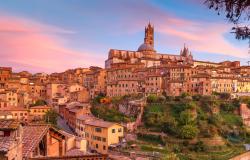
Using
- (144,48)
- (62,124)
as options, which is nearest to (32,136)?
(62,124)

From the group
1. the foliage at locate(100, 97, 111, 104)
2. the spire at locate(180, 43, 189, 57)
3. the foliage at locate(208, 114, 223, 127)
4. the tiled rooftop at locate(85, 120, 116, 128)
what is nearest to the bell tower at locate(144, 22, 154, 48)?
the spire at locate(180, 43, 189, 57)

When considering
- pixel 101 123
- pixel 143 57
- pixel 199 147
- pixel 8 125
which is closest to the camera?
pixel 8 125

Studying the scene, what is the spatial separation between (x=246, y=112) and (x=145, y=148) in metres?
19.2

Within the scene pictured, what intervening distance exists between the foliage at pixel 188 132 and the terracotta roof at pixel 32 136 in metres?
33.6

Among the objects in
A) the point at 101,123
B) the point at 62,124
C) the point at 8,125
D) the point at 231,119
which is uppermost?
the point at 8,125

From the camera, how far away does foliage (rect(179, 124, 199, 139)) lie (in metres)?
42.0

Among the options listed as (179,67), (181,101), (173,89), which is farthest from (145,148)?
(179,67)

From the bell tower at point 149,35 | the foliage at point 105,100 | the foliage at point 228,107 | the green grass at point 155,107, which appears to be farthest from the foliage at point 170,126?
the bell tower at point 149,35

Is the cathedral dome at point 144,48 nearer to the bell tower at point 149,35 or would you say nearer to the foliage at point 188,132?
the bell tower at point 149,35

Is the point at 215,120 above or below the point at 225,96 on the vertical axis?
below

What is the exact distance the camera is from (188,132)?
42062 millimetres

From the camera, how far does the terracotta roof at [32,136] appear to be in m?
9.04

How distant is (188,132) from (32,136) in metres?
34.1

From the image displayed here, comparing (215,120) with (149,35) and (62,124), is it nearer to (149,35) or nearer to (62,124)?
(62,124)
